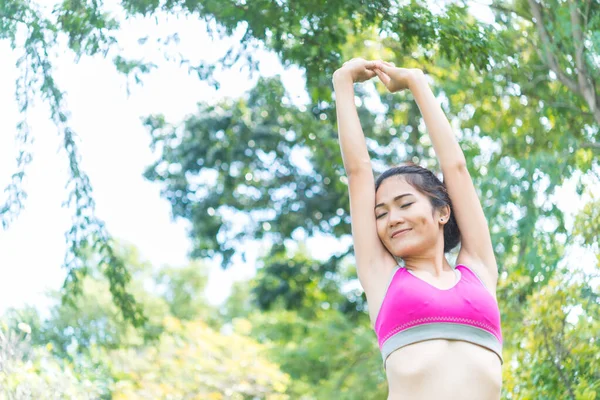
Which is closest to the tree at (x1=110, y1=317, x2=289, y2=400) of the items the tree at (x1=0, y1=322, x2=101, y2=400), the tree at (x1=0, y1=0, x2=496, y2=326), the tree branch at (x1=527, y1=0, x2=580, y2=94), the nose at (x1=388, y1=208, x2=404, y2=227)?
the tree at (x1=0, y1=322, x2=101, y2=400)

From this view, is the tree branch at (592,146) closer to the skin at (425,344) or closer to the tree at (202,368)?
the skin at (425,344)

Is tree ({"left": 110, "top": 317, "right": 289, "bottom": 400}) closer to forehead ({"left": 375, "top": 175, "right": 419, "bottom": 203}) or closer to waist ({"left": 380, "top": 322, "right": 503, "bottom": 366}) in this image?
forehead ({"left": 375, "top": 175, "right": 419, "bottom": 203})

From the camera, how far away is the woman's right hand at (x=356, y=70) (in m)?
2.23

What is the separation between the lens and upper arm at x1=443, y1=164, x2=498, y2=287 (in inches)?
82.2

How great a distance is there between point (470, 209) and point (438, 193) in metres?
0.09

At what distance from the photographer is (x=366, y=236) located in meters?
2.06

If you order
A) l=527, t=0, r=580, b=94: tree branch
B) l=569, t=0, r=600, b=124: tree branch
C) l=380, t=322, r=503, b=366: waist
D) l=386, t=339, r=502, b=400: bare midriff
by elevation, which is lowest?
l=386, t=339, r=502, b=400: bare midriff

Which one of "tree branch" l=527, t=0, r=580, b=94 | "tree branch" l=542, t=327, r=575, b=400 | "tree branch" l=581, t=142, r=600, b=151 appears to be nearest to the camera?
"tree branch" l=542, t=327, r=575, b=400

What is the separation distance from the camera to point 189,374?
33.9 ft

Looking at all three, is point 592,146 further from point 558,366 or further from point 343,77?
point 343,77

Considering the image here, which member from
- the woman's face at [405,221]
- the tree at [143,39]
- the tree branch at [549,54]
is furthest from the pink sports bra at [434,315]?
the tree branch at [549,54]

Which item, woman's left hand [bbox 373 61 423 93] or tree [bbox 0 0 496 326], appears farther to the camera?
tree [bbox 0 0 496 326]

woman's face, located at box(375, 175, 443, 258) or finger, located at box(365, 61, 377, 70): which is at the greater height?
finger, located at box(365, 61, 377, 70)

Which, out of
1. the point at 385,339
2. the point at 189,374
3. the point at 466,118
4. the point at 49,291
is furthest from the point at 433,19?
the point at 189,374
